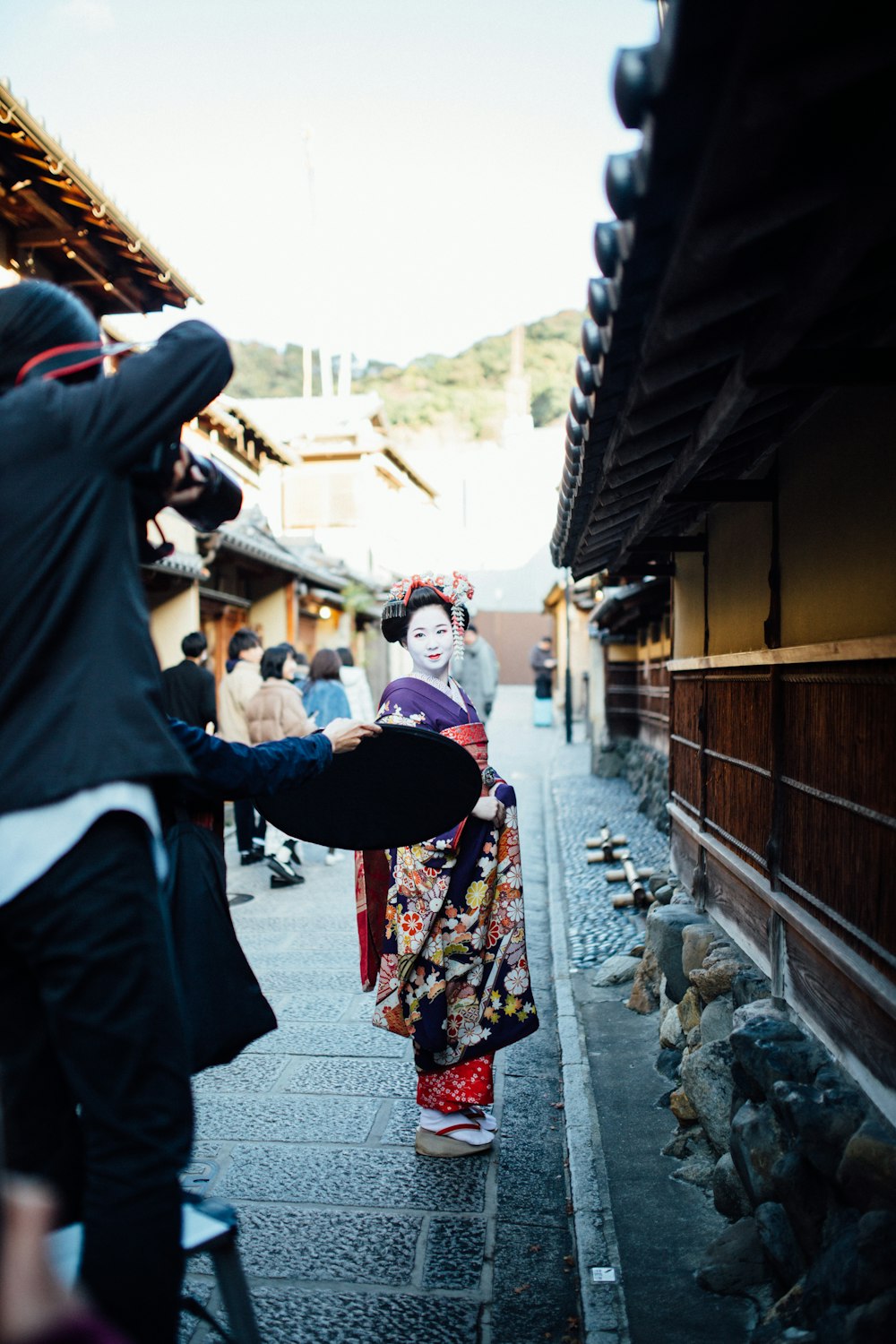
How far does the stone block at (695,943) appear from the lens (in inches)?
199

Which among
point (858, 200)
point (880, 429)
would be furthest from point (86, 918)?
point (880, 429)

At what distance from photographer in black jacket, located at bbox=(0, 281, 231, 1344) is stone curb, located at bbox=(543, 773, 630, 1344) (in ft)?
5.73

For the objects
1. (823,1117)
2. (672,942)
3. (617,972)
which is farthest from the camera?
(617,972)

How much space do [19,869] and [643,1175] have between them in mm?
3164

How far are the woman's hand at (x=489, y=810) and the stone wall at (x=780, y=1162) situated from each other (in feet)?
3.98

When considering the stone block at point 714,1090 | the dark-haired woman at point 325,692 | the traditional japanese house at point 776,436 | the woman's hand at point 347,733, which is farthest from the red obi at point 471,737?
the dark-haired woman at point 325,692

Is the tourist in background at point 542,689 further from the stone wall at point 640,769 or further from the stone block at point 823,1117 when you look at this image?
the stone block at point 823,1117

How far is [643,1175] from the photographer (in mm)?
4066

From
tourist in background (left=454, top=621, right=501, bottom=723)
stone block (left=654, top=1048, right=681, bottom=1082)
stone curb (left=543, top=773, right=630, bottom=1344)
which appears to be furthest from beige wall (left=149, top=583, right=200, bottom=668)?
stone block (left=654, top=1048, right=681, bottom=1082)

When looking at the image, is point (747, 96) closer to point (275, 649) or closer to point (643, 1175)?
point (643, 1175)

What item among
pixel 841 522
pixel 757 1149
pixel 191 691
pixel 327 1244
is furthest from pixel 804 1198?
pixel 191 691

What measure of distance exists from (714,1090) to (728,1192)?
0.45 metres

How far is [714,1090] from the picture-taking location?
402 cm

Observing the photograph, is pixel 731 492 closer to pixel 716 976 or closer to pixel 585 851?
pixel 716 976
